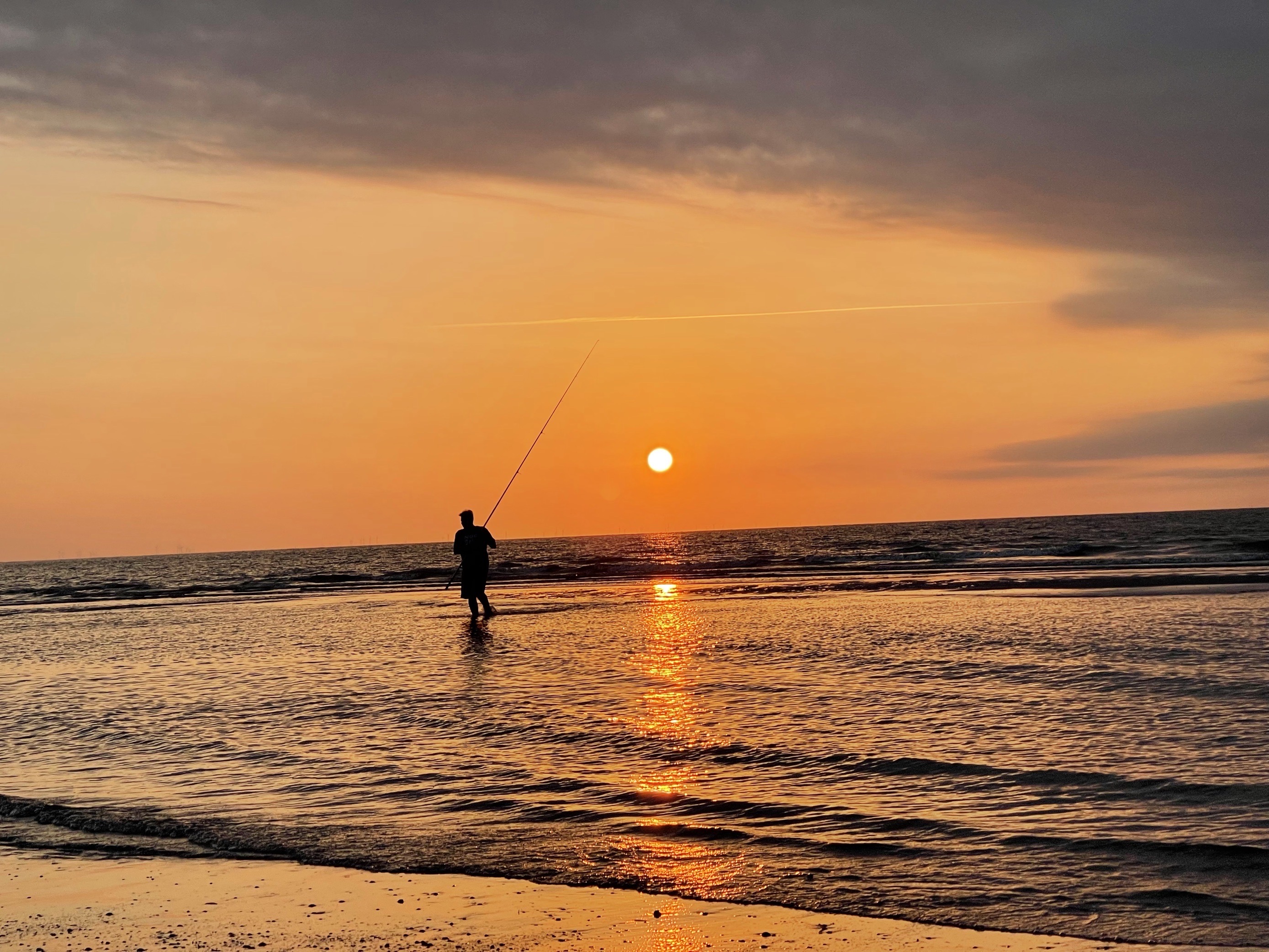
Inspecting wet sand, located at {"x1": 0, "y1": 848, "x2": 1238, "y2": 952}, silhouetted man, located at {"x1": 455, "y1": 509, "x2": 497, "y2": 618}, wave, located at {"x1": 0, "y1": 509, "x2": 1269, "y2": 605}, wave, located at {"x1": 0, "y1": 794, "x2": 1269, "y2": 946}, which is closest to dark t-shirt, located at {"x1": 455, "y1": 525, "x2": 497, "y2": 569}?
silhouetted man, located at {"x1": 455, "y1": 509, "x2": 497, "y2": 618}

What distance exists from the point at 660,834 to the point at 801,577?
34.0m

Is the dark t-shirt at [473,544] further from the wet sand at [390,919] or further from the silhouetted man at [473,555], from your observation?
the wet sand at [390,919]

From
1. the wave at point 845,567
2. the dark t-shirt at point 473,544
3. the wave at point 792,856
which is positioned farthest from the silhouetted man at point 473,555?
the wave at point 792,856

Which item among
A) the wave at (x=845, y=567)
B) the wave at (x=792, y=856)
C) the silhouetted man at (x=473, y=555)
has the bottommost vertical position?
the wave at (x=845, y=567)

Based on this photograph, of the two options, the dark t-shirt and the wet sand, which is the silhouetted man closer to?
the dark t-shirt

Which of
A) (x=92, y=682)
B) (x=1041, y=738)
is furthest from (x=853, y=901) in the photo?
(x=92, y=682)

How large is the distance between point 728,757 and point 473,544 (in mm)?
14744

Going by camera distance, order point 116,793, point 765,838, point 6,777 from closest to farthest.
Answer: point 765,838 < point 116,793 < point 6,777

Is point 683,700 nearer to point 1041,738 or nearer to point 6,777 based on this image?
point 1041,738

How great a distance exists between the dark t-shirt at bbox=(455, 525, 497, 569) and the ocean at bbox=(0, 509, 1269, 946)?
1.83 metres

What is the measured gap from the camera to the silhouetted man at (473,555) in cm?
2308

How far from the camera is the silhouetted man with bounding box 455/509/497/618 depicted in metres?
23.1

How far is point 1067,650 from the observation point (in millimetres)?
14562

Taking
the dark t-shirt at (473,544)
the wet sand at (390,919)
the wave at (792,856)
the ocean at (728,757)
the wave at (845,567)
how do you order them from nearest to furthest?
1. the wet sand at (390,919)
2. the wave at (792,856)
3. the ocean at (728,757)
4. the dark t-shirt at (473,544)
5. the wave at (845,567)
